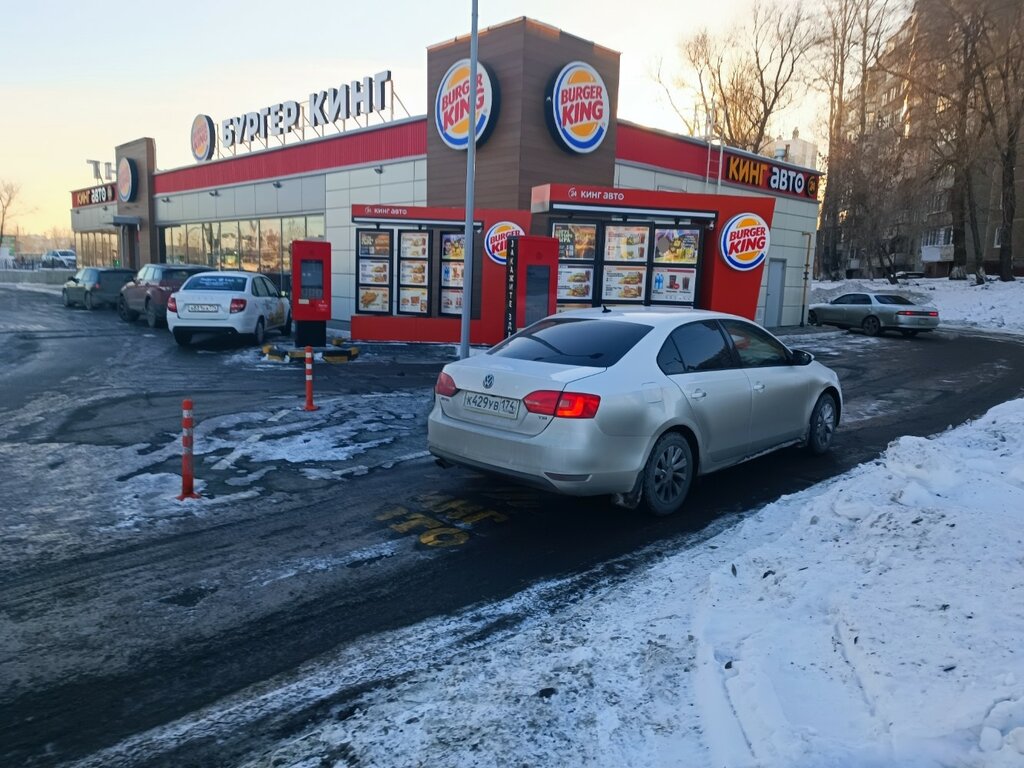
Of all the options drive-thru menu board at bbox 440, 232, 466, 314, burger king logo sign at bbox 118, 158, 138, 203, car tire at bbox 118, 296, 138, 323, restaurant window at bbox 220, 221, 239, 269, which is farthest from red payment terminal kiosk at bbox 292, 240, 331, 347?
burger king logo sign at bbox 118, 158, 138, 203

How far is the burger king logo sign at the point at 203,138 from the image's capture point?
30.5 meters

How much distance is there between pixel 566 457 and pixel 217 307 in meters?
12.3

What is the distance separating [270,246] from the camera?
27.0m

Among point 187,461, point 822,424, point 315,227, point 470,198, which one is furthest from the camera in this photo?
point 315,227

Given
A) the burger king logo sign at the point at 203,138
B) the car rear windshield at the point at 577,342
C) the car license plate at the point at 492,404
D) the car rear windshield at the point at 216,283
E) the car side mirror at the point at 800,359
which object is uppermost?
the burger king logo sign at the point at 203,138

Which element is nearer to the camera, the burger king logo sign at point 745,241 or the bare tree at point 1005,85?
the burger king logo sign at point 745,241

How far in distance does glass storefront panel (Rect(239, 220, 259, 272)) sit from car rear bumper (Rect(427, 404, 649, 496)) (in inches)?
980

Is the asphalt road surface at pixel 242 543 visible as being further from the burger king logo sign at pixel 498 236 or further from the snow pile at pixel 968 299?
the snow pile at pixel 968 299

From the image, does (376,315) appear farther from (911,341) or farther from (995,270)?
(995,270)

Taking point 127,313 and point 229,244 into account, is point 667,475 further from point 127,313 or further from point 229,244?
point 229,244

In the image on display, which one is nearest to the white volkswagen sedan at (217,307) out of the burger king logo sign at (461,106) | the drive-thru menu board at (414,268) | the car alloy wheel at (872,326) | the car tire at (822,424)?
the drive-thru menu board at (414,268)

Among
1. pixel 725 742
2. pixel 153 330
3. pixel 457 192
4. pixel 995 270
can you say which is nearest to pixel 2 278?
pixel 153 330

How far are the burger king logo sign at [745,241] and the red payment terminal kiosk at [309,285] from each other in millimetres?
8290

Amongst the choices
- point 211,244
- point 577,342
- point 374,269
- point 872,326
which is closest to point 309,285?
point 374,269
